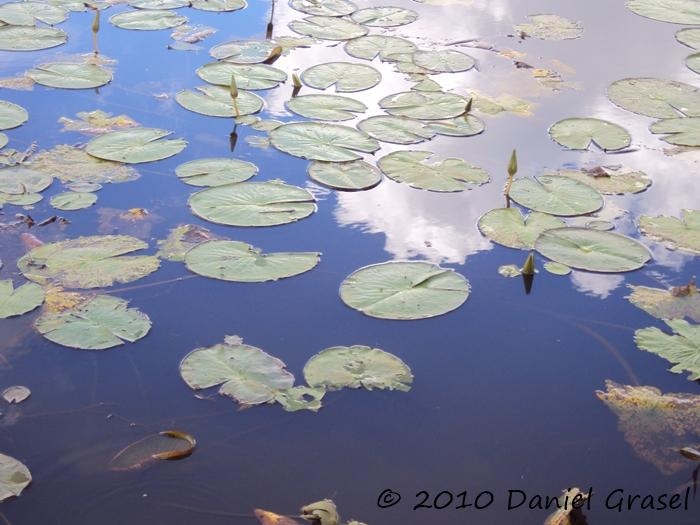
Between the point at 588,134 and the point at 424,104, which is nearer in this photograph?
the point at 588,134

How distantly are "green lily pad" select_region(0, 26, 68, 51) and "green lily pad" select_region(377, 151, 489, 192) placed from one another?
2.49 metres

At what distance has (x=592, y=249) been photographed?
355 cm

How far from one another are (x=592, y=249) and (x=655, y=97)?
5.90 feet

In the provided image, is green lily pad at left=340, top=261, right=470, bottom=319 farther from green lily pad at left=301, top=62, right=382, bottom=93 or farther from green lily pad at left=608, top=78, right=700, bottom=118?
green lily pad at left=608, top=78, right=700, bottom=118

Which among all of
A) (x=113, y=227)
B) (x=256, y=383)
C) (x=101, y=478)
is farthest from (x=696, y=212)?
(x=101, y=478)

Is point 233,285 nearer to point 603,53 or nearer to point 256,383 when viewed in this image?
→ point 256,383

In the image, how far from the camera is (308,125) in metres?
4.38

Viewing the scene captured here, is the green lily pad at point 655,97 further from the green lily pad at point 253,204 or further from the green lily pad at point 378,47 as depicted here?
the green lily pad at point 253,204

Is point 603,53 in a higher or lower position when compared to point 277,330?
higher

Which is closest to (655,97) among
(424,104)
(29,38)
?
(424,104)

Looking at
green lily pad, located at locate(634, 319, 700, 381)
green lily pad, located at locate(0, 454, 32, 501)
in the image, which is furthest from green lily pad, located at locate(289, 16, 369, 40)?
green lily pad, located at locate(0, 454, 32, 501)

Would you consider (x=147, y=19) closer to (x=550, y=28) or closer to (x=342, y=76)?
(x=342, y=76)

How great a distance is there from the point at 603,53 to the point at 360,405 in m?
3.72

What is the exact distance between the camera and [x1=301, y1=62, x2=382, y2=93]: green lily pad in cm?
488
